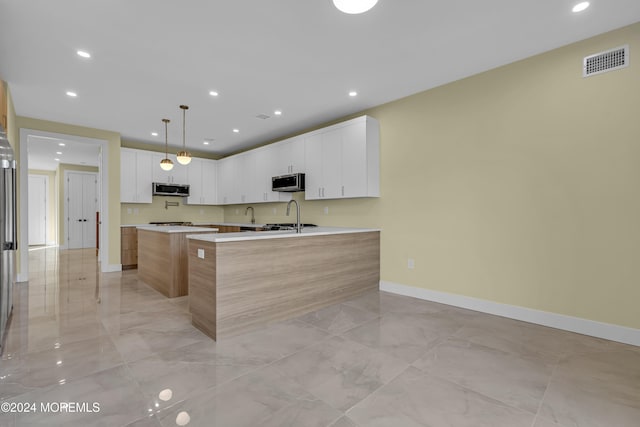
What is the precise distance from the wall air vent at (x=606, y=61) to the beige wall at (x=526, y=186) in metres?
0.05

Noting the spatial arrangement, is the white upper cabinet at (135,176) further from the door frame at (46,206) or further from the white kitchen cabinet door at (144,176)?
the door frame at (46,206)

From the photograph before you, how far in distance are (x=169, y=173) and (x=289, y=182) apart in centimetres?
322

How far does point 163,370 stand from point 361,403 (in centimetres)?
140

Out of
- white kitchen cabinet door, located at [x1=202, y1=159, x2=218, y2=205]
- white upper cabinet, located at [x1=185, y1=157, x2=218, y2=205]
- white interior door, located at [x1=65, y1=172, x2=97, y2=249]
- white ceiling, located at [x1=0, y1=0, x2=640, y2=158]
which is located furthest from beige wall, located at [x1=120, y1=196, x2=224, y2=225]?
white interior door, located at [x1=65, y1=172, x2=97, y2=249]

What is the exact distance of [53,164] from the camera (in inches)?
374

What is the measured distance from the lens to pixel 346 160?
4.50m

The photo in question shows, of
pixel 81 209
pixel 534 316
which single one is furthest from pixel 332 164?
pixel 81 209

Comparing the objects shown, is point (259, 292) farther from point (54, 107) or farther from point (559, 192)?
point (54, 107)

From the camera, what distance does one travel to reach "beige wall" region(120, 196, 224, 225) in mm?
6609

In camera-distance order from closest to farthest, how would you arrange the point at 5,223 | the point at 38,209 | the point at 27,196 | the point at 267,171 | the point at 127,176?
1. the point at 5,223
2. the point at 27,196
3. the point at 267,171
4. the point at 127,176
5. the point at 38,209

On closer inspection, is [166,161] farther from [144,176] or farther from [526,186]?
[526,186]

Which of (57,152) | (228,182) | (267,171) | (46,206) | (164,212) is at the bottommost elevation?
(164,212)

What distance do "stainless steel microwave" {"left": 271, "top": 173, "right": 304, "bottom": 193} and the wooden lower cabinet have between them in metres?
3.06

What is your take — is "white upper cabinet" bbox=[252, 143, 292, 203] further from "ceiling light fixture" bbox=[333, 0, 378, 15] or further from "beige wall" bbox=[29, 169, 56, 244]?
"beige wall" bbox=[29, 169, 56, 244]
